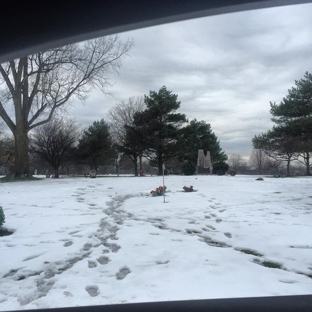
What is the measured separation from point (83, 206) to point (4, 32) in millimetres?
7367

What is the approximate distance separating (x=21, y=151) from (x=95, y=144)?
19.6m

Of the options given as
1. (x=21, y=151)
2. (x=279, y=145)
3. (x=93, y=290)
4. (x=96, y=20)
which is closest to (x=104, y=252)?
(x=93, y=290)

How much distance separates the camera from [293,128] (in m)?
27.8

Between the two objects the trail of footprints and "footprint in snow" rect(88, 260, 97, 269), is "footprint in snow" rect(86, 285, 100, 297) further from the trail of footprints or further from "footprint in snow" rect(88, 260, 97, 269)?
"footprint in snow" rect(88, 260, 97, 269)

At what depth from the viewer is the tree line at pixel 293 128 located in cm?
2738

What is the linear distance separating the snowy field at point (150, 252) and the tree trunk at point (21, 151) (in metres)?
10.1

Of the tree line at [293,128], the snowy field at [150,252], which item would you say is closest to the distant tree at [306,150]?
the tree line at [293,128]

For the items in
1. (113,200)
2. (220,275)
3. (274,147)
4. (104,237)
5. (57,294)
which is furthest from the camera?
(274,147)

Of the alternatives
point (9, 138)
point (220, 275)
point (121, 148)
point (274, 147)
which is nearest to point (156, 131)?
point (121, 148)

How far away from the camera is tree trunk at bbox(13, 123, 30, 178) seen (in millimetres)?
19156

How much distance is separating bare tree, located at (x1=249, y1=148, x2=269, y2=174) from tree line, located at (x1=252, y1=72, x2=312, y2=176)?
23.5ft

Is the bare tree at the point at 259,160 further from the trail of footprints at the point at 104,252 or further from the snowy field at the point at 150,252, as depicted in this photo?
the trail of footprints at the point at 104,252

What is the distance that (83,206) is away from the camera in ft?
31.3

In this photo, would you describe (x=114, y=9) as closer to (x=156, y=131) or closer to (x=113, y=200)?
(x=113, y=200)
